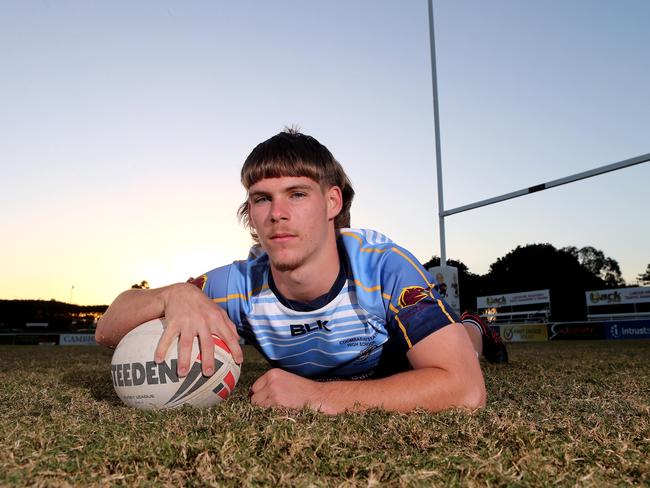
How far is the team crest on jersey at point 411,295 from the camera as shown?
261 cm

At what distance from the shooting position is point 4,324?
52281mm

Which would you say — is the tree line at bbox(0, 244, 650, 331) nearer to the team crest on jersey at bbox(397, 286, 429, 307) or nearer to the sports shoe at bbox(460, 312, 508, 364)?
the sports shoe at bbox(460, 312, 508, 364)

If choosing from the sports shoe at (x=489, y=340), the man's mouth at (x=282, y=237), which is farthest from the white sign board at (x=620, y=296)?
the man's mouth at (x=282, y=237)

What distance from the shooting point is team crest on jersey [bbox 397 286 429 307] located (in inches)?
103

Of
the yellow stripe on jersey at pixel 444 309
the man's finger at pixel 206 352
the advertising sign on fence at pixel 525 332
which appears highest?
the yellow stripe on jersey at pixel 444 309

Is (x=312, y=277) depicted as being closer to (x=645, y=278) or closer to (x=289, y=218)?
(x=289, y=218)

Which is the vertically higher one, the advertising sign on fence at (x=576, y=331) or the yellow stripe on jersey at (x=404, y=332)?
the yellow stripe on jersey at (x=404, y=332)

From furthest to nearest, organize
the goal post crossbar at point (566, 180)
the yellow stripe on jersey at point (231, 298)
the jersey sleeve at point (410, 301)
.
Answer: the goal post crossbar at point (566, 180) < the yellow stripe on jersey at point (231, 298) < the jersey sleeve at point (410, 301)

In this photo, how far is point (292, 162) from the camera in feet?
9.11

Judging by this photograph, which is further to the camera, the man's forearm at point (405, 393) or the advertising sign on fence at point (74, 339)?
the advertising sign on fence at point (74, 339)

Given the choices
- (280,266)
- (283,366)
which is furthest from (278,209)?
(283,366)

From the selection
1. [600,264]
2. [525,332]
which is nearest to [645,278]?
[600,264]

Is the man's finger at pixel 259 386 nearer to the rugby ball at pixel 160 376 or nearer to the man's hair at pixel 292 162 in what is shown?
the rugby ball at pixel 160 376

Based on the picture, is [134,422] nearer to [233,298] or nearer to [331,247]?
[233,298]
